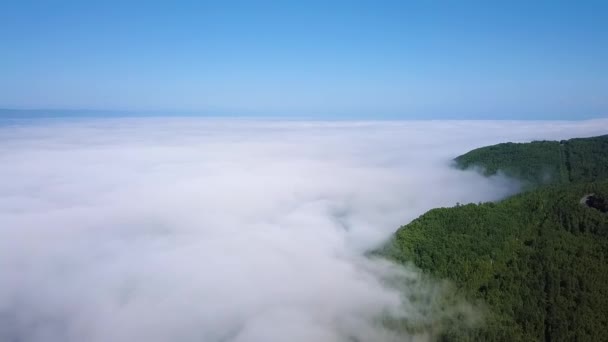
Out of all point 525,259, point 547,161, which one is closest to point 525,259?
point 525,259

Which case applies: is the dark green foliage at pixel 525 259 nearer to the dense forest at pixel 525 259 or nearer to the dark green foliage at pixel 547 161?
the dense forest at pixel 525 259

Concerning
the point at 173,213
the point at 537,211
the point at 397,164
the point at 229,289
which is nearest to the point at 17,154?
the point at 173,213

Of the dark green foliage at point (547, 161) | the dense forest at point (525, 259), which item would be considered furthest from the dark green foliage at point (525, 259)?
the dark green foliage at point (547, 161)

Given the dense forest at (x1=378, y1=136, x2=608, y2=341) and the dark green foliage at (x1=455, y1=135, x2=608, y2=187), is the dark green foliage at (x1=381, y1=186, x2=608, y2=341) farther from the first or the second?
the dark green foliage at (x1=455, y1=135, x2=608, y2=187)

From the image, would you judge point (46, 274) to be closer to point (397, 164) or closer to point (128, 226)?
point (128, 226)

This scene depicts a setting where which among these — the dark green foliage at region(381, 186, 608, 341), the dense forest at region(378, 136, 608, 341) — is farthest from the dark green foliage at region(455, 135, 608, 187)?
the dark green foliage at region(381, 186, 608, 341)
